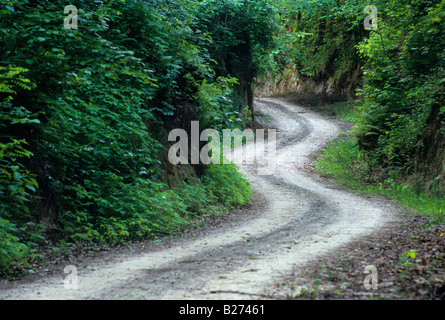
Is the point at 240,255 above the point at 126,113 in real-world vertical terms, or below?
below

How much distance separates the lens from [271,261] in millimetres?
6676

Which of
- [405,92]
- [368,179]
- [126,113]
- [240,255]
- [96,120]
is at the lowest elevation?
[240,255]

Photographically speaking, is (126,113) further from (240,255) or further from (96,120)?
(240,255)

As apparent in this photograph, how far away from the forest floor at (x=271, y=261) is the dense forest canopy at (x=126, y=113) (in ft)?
3.14

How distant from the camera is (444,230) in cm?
839

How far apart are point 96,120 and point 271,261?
565cm

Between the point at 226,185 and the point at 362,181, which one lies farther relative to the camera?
the point at 362,181

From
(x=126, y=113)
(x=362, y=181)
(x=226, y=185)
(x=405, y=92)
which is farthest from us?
(x=362, y=181)

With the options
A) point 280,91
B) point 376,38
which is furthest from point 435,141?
point 280,91

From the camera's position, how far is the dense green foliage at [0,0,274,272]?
24.1 feet

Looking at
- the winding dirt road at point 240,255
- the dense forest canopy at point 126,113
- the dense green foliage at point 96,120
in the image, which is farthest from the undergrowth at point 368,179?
the dense green foliage at point 96,120

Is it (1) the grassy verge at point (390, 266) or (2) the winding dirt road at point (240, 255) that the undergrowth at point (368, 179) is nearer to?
(1) the grassy verge at point (390, 266)

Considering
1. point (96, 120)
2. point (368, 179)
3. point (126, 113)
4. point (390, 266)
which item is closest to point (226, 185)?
point (126, 113)
